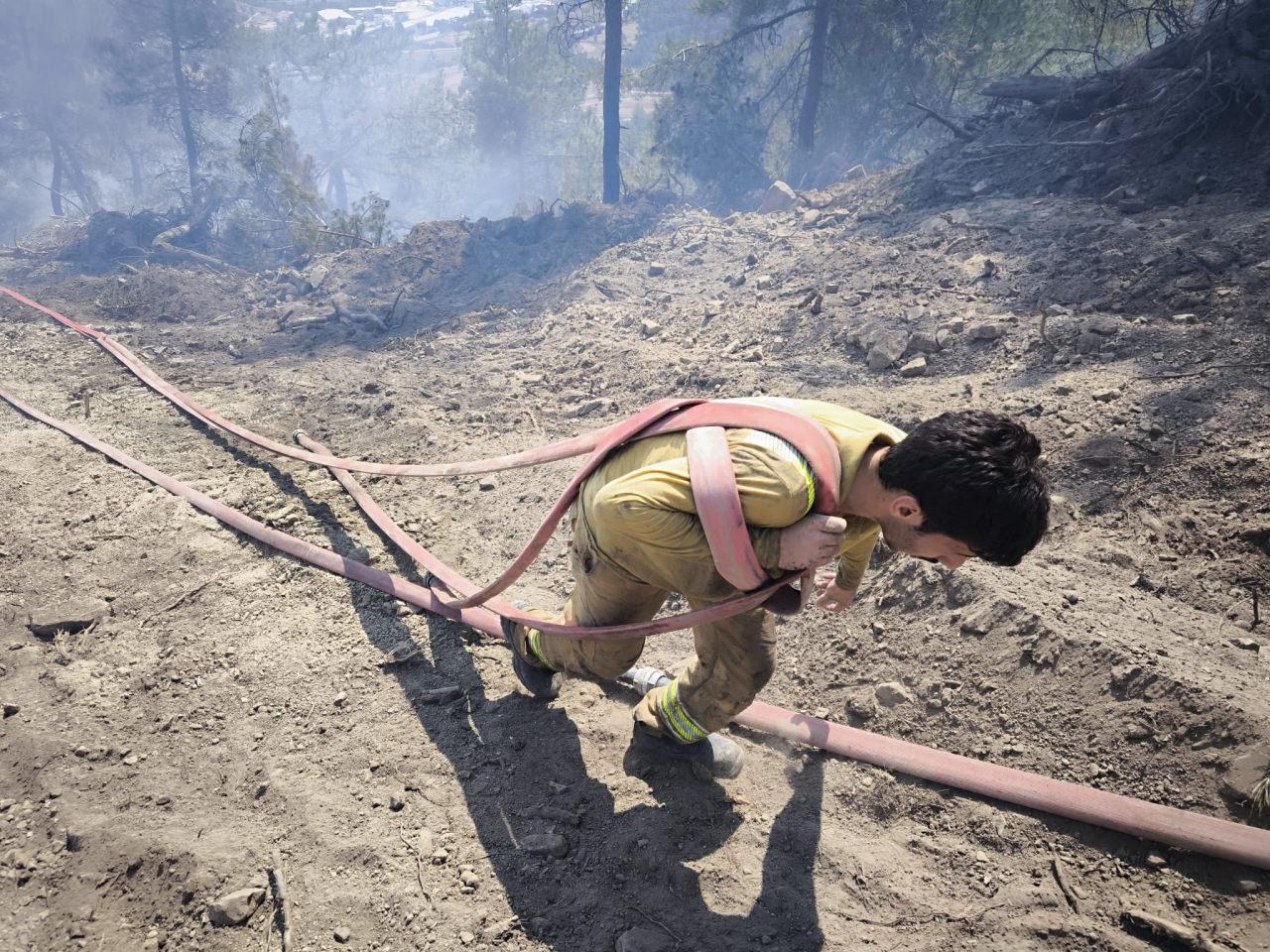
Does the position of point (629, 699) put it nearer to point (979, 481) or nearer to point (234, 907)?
point (234, 907)

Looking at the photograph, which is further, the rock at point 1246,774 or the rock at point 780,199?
the rock at point 780,199

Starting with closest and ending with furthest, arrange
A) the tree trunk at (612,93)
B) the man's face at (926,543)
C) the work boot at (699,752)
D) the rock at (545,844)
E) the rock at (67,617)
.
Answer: the man's face at (926,543) → the rock at (545,844) → the work boot at (699,752) → the rock at (67,617) → the tree trunk at (612,93)

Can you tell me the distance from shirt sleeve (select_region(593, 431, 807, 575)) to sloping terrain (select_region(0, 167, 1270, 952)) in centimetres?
118

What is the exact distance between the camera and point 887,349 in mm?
5652

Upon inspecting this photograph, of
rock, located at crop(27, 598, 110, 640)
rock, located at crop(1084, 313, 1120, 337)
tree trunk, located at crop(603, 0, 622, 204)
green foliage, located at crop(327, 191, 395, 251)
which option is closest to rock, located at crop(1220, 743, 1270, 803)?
rock, located at crop(1084, 313, 1120, 337)

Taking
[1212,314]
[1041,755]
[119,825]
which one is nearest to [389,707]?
[119,825]

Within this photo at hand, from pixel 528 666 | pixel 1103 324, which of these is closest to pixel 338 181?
pixel 1103 324

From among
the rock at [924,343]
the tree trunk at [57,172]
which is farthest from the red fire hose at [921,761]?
the tree trunk at [57,172]

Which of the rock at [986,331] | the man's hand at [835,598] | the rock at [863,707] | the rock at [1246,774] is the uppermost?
the rock at [986,331]

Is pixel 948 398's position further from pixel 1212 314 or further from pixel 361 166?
pixel 361 166

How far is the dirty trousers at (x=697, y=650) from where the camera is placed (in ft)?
7.36

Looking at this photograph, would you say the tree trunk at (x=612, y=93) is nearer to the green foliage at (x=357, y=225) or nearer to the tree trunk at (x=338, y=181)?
the green foliage at (x=357, y=225)

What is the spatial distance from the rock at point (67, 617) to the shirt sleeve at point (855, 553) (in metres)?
3.51

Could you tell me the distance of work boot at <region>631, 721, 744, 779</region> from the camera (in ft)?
8.46
